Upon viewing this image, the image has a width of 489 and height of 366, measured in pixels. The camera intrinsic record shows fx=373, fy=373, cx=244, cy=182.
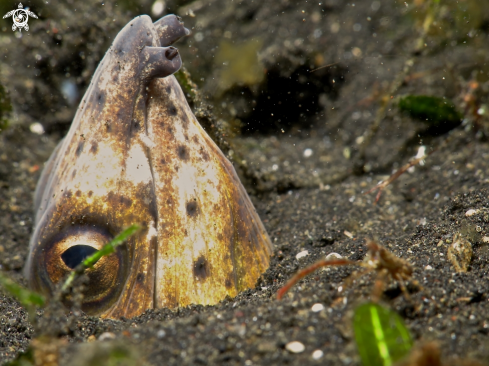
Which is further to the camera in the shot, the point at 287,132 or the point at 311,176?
the point at 287,132

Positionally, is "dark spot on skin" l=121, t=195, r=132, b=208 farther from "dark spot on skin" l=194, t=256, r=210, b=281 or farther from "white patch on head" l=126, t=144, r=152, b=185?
"dark spot on skin" l=194, t=256, r=210, b=281

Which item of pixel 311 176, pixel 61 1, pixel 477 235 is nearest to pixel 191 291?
pixel 477 235

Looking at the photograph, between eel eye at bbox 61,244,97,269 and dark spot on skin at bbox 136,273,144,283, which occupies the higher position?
eel eye at bbox 61,244,97,269

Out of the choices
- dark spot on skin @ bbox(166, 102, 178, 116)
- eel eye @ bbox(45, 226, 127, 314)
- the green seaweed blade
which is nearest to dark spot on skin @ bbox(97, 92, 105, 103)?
dark spot on skin @ bbox(166, 102, 178, 116)

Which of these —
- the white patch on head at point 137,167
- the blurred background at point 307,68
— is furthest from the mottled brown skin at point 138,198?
the blurred background at point 307,68

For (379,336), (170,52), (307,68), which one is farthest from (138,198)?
(307,68)

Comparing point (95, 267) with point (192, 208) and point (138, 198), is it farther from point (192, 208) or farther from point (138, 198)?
point (192, 208)

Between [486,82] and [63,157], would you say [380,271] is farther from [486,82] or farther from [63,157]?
[486,82]
